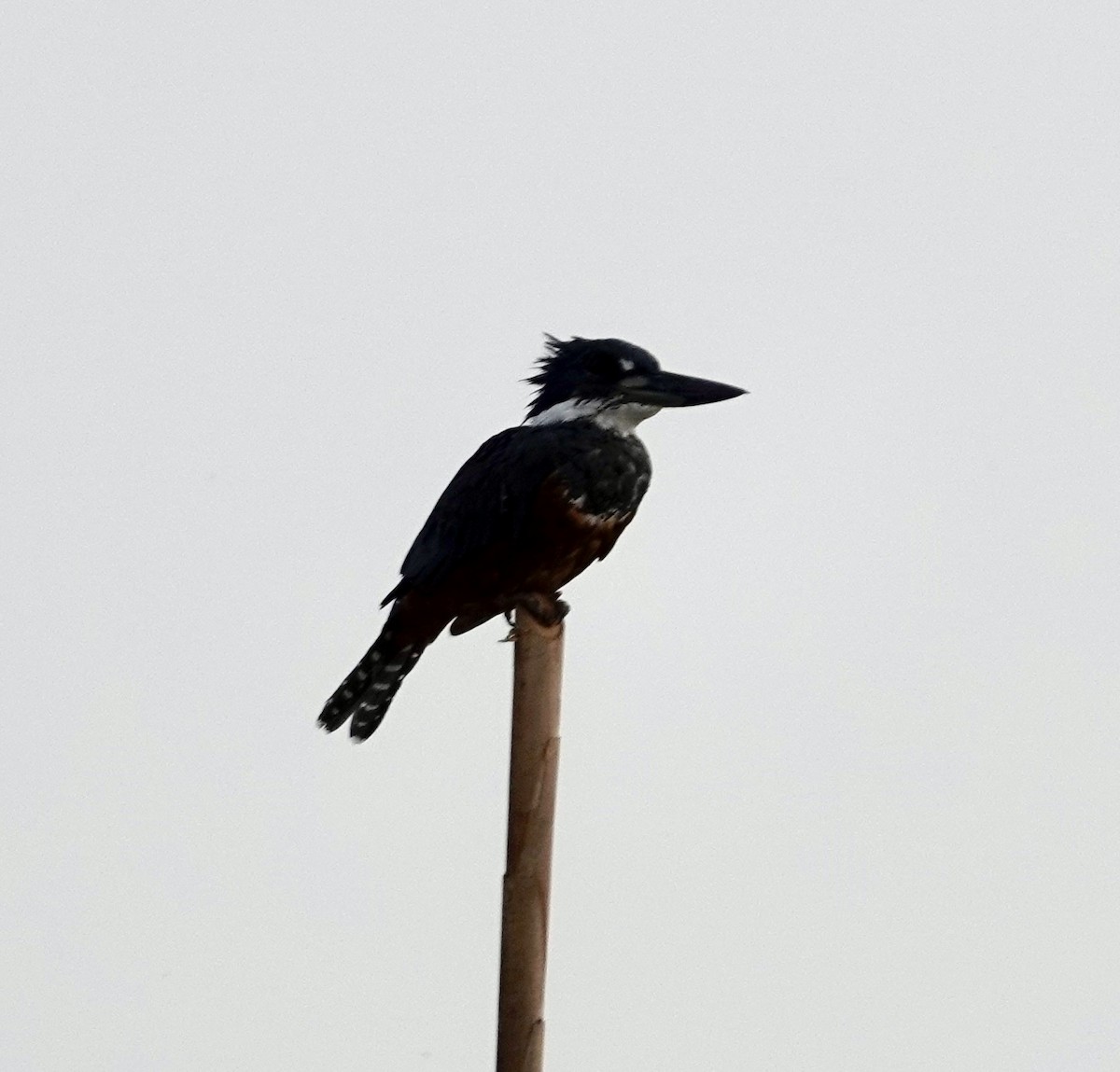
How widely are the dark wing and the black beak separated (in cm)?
34


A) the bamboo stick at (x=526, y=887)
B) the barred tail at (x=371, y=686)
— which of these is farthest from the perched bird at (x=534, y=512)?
the bamboo stick at (x=526, y=887)

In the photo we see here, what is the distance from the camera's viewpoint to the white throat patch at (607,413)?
5652 mm

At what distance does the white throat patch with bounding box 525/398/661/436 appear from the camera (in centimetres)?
565

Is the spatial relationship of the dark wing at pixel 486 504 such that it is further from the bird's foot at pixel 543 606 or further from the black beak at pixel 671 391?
the black beak at pixel 671 391

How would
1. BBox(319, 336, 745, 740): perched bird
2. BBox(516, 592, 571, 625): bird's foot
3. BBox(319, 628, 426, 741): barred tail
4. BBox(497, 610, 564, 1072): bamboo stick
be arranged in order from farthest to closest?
1. BBox(319, 628, 426, 741): barred tail
2. BBox(319, 336, 745, 740): perched bird
3. BBox(516, 592, 571, 625): bird's foot
4. BBox(497, 610, 564, 1072): bamboo stick

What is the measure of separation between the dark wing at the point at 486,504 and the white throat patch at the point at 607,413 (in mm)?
171

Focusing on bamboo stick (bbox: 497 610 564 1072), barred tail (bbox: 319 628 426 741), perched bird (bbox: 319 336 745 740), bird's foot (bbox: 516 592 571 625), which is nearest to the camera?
bamboo stick (bbox: 497 610 564 1072)

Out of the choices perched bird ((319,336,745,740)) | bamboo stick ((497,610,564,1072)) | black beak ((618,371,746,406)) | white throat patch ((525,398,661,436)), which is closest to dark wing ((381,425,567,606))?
perched bird ((319,336,745,740))

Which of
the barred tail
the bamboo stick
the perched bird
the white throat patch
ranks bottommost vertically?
the bamboo stick

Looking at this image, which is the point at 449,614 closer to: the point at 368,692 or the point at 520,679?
the point at 368,692

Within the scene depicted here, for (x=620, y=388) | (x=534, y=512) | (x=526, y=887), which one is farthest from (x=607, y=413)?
(x=526, y=887)

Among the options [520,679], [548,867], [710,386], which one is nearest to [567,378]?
[710,386]

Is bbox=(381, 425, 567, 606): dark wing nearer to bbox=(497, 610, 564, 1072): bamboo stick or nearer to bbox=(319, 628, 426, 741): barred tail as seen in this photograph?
bbox=(319, 628, 426, 741): barred tail

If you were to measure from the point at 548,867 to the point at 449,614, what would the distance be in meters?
1.07
